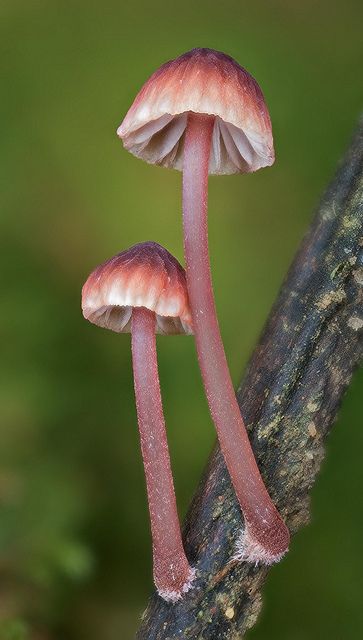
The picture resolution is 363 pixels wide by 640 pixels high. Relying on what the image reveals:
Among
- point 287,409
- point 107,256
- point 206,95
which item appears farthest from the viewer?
point 107,256

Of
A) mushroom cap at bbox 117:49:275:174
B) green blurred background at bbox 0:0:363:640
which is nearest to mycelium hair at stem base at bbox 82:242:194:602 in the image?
mushroom cap at bbox 117:49:275:174

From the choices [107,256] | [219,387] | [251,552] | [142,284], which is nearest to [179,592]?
[251,552]

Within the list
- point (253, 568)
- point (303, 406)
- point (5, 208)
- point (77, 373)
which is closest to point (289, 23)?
point (5, 208)

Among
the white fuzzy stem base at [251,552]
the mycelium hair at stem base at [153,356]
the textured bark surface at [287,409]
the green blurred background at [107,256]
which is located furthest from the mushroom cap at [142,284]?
the green blurred background at [107,256]

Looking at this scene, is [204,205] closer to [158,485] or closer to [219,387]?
[219,387]

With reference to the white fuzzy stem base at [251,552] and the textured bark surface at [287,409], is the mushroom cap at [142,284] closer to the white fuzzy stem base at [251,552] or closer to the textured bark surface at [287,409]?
the textured bark surface at [287,409]

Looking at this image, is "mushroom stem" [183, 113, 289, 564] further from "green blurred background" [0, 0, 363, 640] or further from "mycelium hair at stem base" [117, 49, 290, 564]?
"green blurred background" [0, 0, 363, 640]
